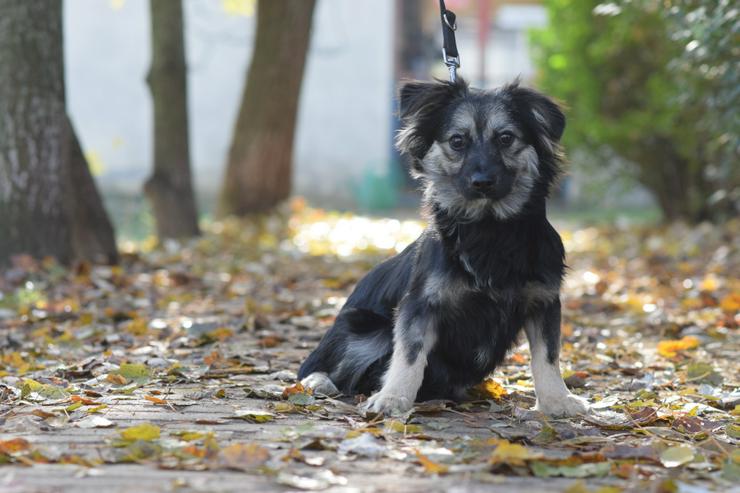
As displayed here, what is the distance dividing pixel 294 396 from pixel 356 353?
40 centimetres

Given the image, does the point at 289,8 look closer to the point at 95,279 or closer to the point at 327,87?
the point at 95,279

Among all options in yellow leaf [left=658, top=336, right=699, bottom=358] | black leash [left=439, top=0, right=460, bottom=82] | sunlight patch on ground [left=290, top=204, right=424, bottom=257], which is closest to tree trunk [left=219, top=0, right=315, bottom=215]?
sunlight patch on ground [left=290, top=204, right=424, bottom=257]

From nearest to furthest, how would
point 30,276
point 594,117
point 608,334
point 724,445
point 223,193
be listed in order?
point 724,445 < point 608,334 < point 30,276 < point 594,117 < point 223,193

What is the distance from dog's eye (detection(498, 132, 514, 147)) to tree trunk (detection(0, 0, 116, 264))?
16.2 ft

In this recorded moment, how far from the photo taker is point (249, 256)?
36.3 feet

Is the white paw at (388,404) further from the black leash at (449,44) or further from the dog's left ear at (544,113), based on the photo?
the black leash at (449,44)

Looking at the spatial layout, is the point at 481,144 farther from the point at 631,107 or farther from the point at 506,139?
the point at 631,107

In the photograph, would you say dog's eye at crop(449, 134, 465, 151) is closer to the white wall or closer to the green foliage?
the green foliage

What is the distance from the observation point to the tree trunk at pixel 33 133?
27.0ft

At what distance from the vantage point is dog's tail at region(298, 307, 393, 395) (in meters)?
4.86

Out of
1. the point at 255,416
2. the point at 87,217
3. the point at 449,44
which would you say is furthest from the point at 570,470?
the point at 87,217

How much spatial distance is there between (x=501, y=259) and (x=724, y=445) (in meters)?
1.17

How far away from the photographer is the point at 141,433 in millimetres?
3824

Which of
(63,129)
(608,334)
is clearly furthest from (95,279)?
(608,334)
